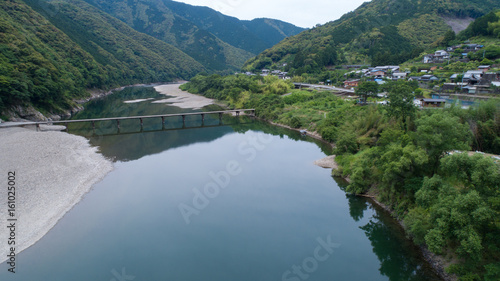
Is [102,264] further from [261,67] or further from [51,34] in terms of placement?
[261,67]

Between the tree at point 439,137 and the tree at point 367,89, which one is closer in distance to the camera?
the tree at point 439,137

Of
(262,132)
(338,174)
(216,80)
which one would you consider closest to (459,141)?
(338,174)

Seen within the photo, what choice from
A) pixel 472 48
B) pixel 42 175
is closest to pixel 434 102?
pixel 472 48

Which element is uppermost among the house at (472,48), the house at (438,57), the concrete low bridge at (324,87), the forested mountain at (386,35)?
the forested mountain at (386,35)

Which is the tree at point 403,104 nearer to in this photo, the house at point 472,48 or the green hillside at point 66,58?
the green hillside at point 66,58

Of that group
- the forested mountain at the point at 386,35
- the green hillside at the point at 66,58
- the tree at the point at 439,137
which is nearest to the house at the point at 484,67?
the forested mountain at the point at 386,35

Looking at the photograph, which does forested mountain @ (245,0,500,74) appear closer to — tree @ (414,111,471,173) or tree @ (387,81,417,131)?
tree @ (387,81,417,131)

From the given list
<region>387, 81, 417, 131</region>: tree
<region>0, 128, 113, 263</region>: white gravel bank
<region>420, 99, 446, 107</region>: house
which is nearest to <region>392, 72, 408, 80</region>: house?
<region>420, 99, 446, 107</region>: house

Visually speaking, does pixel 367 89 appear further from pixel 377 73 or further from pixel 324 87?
pixel 324 87
